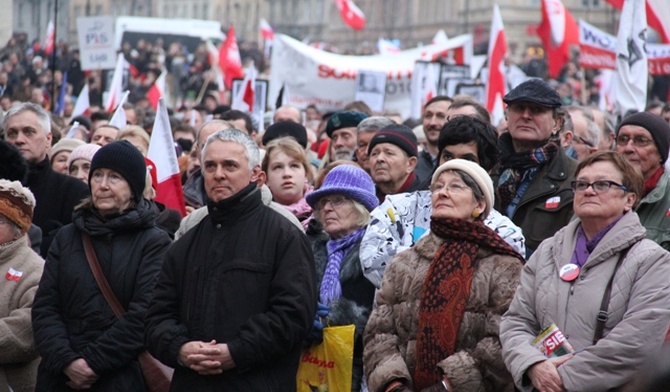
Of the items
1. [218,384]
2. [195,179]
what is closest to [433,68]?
[195,179]

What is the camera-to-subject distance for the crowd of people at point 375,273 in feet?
18.4

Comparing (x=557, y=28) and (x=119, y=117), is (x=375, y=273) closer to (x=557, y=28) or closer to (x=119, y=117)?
(x=119, y=117)

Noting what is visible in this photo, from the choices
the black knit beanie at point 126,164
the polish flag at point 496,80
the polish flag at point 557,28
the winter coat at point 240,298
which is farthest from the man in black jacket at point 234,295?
the polish flag at point 557,28

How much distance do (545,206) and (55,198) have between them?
124 inches

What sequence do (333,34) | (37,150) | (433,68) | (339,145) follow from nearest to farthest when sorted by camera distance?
(37,150)
(339,145)
(433,68)
(333,34)

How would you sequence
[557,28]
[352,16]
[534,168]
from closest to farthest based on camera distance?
[534,168], [557,28], [352,16]

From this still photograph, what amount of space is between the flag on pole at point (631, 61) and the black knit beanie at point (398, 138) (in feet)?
17.7

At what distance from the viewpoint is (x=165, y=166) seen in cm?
902

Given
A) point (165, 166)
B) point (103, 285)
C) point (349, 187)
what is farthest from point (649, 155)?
point (165, 166)

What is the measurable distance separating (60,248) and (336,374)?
1.48 m

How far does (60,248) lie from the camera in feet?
21.9

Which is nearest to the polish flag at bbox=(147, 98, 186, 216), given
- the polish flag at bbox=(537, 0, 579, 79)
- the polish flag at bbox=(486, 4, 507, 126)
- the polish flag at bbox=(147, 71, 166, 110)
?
the polish flag at bbox=(486, 4, 507, 126)

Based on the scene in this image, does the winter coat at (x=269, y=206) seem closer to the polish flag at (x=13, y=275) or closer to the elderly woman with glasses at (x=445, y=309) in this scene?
the elderly woman with glasses at (x=445, y=309)

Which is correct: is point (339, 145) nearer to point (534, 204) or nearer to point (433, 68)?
point (534, 204)
